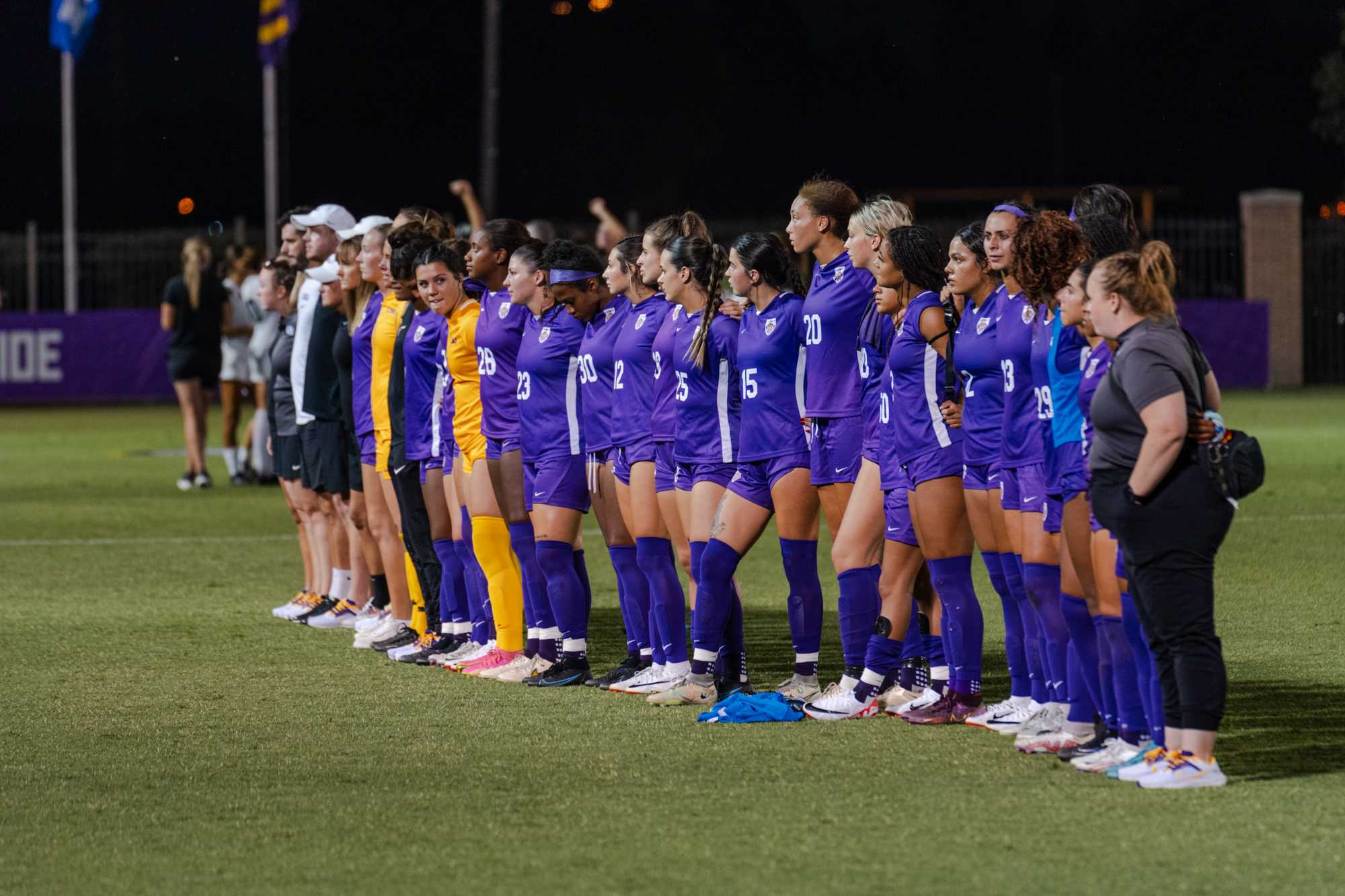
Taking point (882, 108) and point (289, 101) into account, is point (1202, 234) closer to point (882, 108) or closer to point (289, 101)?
point (882, 108)

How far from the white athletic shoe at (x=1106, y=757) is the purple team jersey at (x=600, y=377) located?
280cm

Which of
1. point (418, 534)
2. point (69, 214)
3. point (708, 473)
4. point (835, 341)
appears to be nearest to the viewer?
point (835, 341)

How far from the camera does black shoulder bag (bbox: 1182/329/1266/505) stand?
6008mm

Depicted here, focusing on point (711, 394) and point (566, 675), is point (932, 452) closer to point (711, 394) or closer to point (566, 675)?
point (711, 394)

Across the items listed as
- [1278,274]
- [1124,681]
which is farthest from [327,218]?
[1278,274]

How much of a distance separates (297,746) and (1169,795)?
3166 millimetres

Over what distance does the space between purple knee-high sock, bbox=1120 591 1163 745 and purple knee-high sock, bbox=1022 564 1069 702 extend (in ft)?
1.39

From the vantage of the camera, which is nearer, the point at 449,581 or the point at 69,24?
the point at 449,581

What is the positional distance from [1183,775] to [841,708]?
1775mm

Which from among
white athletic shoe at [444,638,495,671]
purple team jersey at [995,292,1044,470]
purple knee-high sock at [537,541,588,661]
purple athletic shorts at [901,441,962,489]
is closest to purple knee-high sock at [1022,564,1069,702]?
purple team jersey at [995,292,1044,470]

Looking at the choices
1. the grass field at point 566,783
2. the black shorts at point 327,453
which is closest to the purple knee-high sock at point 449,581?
the grass field at point 566,783

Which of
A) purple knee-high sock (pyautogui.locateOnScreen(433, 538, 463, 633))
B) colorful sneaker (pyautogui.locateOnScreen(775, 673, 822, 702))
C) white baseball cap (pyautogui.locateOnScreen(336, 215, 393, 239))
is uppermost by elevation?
white baseball cap (pyautogui.locateOnScreen(336, 215, 393, 239))

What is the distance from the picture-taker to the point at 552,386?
8.73m

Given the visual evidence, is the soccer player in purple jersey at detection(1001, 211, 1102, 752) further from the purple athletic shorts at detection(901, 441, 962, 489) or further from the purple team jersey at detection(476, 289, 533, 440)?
the purple team jersey at detection(476, 289, 533, 440)
